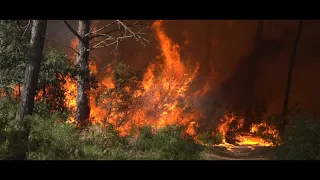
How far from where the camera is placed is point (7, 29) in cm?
1298

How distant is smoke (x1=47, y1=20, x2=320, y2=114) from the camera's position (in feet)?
64.0

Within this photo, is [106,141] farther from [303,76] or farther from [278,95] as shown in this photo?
[303,76]

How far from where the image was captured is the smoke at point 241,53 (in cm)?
1952

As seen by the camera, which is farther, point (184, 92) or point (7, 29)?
point (184, 92)

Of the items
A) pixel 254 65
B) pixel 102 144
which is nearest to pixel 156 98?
pixel 102 144

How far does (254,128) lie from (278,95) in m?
2.90

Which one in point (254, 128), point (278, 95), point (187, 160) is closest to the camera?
point (187, 160)

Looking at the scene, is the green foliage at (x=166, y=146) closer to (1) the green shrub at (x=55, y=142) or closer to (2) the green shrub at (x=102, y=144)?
(2) the green shrub at (x=102, y=144)

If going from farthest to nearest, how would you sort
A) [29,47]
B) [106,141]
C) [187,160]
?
[29,47] → [106,141] → [187,160]

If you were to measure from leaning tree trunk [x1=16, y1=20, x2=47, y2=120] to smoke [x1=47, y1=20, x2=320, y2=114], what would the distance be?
678cm

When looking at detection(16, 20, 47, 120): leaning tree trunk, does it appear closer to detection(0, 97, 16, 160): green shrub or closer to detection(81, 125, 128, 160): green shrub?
detection(0, 97, 16, 160): green shrub

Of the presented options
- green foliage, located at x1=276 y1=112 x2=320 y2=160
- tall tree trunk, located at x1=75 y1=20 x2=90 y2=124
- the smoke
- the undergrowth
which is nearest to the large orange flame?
tall tree trunk, located at x1=75 y1=20 x2=90 y2=124

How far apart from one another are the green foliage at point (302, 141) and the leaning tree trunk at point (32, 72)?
8.15 m
